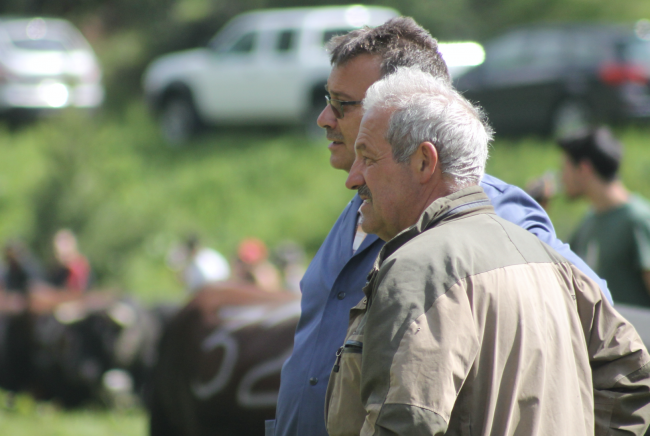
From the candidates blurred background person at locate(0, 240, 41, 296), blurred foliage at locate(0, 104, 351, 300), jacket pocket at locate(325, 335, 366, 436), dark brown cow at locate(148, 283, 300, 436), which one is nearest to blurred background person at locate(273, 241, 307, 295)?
blurred foliage at locate(0, 104, 351, 300)

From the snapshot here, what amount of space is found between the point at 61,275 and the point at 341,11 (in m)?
7.72

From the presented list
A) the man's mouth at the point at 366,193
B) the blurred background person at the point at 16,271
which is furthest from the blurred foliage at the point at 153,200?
the man's mouth at the point at 366,193

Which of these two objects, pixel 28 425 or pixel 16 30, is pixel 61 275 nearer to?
pixel 28 425

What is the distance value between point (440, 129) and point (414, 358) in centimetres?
50

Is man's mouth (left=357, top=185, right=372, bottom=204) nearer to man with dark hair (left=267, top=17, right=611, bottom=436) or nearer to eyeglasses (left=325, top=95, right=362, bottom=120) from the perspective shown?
man with dark hair (left=267, top=17, right=611, bottom=436)

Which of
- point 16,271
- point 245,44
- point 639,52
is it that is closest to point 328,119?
point 16,271

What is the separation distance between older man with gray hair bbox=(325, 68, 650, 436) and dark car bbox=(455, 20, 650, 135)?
879 cm

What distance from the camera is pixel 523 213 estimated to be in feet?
6.53

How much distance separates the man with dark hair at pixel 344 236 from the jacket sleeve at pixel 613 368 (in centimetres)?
34

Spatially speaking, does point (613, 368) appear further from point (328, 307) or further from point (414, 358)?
point (328, 307)

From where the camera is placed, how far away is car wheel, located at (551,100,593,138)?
1109 centimetres

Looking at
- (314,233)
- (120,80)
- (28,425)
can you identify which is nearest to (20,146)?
(120,80)

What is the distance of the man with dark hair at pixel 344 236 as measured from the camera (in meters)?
2.05

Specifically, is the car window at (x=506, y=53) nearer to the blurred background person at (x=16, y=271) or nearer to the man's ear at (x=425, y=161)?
the blurred background person at (x=16, y=271)
